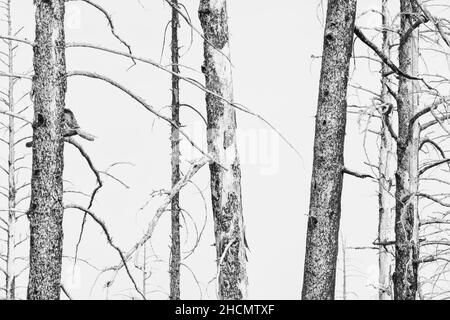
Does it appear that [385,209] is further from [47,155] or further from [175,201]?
[47,155]

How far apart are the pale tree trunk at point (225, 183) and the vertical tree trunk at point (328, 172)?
0.95m

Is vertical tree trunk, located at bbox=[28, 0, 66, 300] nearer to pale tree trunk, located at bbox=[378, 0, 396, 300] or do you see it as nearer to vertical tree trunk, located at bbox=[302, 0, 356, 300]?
vertical tree trunk, located at bbox=[302, 0, 356, 300]

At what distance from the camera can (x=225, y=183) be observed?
6773mm

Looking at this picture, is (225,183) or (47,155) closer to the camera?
(47,155)

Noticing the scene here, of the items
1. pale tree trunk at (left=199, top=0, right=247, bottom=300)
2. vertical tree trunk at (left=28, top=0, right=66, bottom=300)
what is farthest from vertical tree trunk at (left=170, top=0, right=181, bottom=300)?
vertical tree trunk at (left=28, top=0, right=66, bottom=300)

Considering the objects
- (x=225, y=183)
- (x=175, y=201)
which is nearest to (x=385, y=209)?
(x=175, y=201)

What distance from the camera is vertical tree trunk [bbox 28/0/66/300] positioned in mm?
5660

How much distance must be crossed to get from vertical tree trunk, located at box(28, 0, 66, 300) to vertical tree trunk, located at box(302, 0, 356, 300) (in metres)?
2.86

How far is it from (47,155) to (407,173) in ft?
18.6

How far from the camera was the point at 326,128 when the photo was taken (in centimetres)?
748

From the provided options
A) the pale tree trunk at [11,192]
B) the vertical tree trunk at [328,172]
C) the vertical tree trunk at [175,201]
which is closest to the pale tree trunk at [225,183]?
the vertical tree trunk at [328,172]

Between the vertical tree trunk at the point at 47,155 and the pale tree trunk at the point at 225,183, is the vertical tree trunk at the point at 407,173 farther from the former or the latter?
the vertical tree trunk at the point at 47,155

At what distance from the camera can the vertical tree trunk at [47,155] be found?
5.66 metres

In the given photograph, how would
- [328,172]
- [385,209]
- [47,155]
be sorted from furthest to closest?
[385,209] < [328,172] < [47,155]
